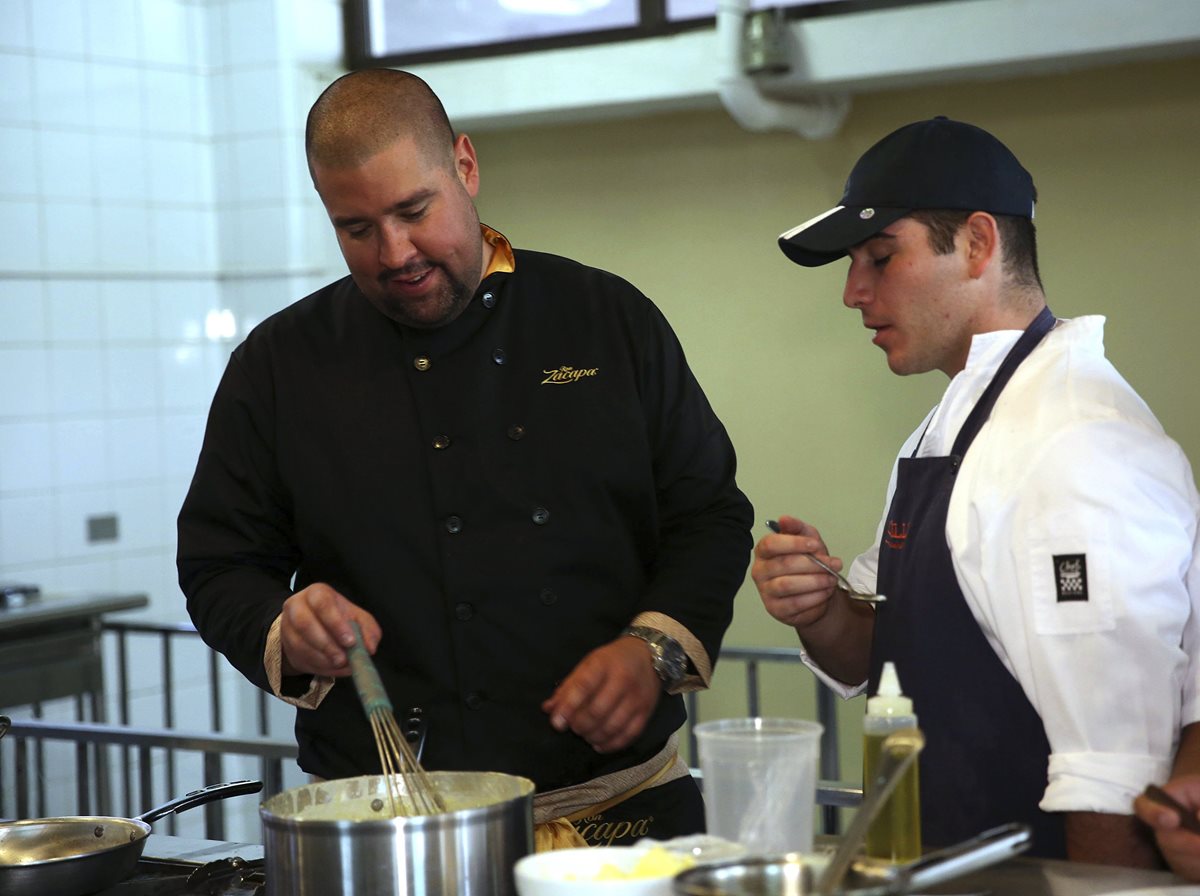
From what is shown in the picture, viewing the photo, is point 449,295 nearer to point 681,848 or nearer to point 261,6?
point 681,848

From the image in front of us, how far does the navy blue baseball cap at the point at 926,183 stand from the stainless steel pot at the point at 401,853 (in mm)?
914

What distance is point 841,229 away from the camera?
1996 mm

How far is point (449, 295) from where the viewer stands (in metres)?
2.08

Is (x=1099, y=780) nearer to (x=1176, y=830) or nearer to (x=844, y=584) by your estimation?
(x=1176, y=830)

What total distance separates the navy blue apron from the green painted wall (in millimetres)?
2938

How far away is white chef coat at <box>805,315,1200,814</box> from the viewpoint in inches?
64.2

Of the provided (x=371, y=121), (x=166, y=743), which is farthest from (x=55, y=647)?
(x=371, y=121)

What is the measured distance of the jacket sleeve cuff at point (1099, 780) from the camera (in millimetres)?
1598

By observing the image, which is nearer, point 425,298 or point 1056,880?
point 1056,880

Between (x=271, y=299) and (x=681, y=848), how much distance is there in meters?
4.67

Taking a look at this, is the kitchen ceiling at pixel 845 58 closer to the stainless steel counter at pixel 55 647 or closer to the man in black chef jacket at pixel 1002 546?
the stainless steel counter at pixel 55 647

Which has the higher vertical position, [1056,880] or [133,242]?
[133,242]

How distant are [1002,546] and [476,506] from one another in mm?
730

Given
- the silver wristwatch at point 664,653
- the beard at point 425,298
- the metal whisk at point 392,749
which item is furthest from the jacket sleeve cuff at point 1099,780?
the beard at point 425,298
